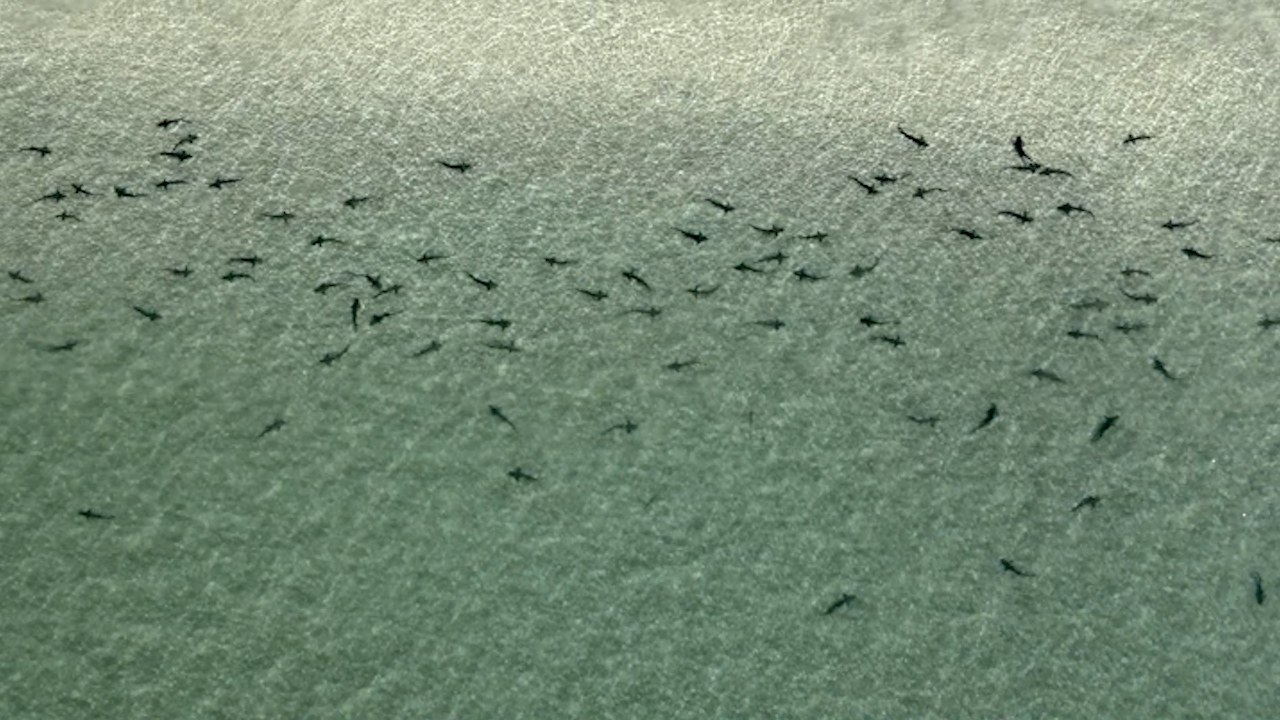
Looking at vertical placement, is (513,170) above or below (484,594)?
above

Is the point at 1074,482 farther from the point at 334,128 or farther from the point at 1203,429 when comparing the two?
the point at 334,128

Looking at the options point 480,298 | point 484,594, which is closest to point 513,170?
point 480,298

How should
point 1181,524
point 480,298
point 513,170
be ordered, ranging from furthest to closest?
point 513,170 < point 480,298 < point 1181,524

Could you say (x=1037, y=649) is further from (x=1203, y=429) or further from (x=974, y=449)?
(x=1203, y=429)

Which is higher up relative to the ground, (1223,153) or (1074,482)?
(1223,153)

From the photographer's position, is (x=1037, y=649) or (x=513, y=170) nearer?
(x=1037, y=649)

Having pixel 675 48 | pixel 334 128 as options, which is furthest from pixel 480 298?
pixel 675 48

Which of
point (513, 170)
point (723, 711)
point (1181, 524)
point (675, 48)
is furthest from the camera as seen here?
point (675, 48)

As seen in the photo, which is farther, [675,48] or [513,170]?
[675,48]

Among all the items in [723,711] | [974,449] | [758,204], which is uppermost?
[758,204]
